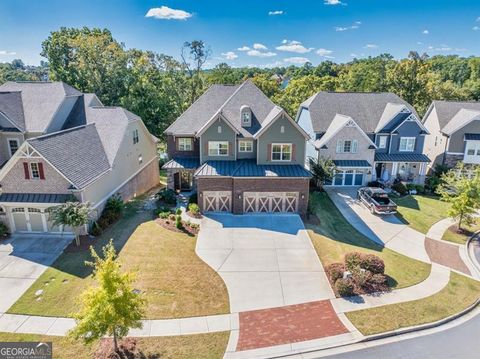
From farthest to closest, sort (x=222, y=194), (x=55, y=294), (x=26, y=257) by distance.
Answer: (x=222, y=194), (x=26, y=257), (x=55, y=294)

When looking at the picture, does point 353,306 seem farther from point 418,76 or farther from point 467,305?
point 418,76

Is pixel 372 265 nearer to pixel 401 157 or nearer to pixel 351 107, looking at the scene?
pixel 401 157

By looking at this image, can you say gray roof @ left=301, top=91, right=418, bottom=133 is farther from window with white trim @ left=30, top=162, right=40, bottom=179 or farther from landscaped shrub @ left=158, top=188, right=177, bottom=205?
window with white trim @ left=30, top=162, right=40, bottom=179

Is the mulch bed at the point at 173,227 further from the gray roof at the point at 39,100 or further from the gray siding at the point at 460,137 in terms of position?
the gray siding at the point at 460,137

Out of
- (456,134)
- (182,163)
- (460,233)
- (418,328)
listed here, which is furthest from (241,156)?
(456,134)

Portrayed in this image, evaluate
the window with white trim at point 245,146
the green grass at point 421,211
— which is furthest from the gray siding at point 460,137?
the window with white trim at point 245,146

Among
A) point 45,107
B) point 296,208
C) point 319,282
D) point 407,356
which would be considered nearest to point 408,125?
point 296,208
